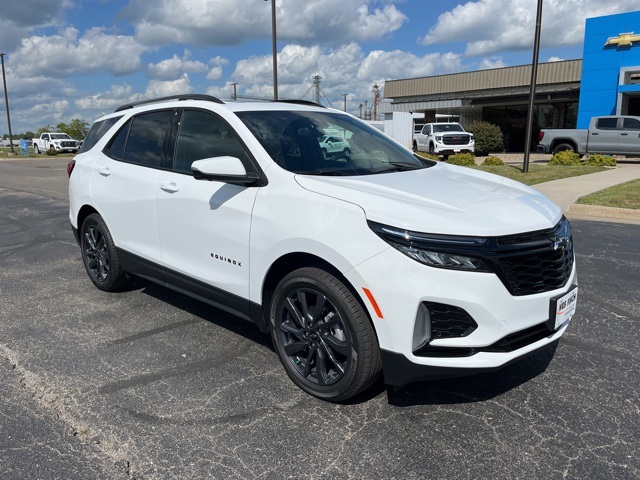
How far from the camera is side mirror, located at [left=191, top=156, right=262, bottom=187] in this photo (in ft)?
11.2

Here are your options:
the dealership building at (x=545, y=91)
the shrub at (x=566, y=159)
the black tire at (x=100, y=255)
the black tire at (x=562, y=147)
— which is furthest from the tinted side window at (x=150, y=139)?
the dealership building at (x=545, y=91)

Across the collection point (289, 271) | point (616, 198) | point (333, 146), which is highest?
point (333, 146)

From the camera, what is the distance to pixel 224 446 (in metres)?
2.83

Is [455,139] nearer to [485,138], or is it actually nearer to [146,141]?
[485,138]

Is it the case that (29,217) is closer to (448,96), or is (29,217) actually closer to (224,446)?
(224,446)

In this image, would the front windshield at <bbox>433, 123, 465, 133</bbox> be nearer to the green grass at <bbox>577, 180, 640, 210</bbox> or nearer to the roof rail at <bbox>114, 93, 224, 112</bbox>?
the green grass at <bbox>577, 180, 640, 210</bbox>

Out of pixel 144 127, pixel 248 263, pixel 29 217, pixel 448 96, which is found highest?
pixel 448 96

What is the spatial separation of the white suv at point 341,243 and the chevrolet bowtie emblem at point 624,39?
87.3ft

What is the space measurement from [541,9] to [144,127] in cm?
1451

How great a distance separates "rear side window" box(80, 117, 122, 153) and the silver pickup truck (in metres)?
21.7

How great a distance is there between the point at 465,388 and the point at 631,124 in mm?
22599

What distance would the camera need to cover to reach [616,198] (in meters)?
10.9

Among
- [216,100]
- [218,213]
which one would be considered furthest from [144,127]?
[218,213]

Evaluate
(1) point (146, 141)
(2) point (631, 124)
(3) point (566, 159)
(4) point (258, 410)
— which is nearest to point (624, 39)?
(2) point (631, 124)
